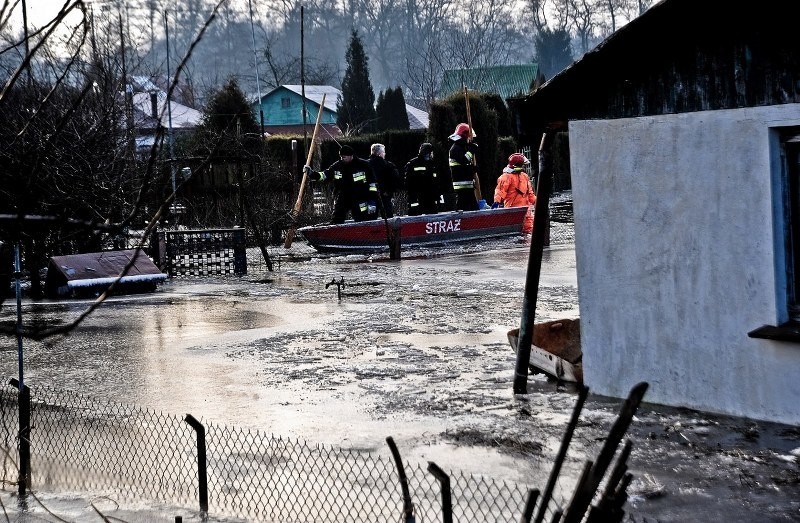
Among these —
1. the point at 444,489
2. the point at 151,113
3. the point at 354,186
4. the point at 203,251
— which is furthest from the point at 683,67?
the point at 151,113

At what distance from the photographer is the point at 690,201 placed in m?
8.42

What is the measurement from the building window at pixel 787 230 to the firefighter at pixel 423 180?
51.8 ft

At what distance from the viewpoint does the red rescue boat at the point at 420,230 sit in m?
21.5

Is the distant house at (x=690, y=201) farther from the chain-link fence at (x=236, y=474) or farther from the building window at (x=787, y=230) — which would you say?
the chain-link fence at (x=236, y=474)

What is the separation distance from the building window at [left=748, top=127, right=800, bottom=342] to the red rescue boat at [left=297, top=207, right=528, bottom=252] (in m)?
13.1

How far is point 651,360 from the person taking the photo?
8766mm

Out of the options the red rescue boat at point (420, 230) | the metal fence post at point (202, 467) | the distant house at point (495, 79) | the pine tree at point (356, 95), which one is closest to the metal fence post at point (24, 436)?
the metal fence post at point (202, 467)

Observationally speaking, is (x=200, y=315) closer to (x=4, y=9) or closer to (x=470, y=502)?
(x=470, y=502)

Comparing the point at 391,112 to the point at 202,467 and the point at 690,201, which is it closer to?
the point at 690,201

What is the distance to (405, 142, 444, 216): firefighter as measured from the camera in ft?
78.1

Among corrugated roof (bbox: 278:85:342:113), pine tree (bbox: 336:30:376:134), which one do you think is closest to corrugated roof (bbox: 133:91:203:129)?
corrugated roof (bbox: 278:85:342:113)

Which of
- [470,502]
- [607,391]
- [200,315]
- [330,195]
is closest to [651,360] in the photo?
[607,391]

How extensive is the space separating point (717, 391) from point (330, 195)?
2034 cm

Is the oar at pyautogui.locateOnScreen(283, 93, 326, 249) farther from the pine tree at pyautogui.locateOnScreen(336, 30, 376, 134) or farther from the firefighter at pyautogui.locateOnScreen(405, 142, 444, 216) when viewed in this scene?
the pine tree at pyautogui.locateOnScreen(336, 30, 376, 134)
